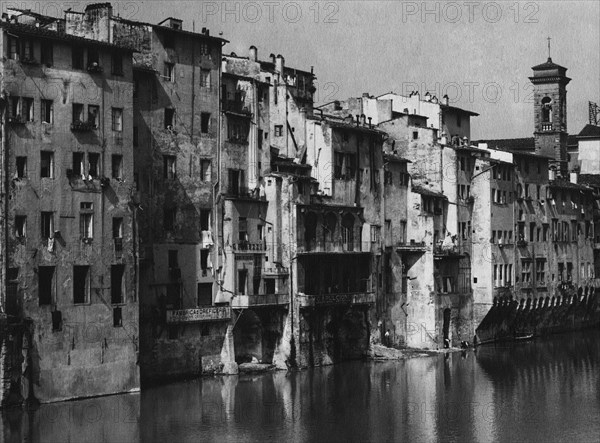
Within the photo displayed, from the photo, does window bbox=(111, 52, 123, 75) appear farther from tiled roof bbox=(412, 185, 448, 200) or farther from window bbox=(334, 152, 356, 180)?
tiled roof bbox=(412, 185, 448, 200)

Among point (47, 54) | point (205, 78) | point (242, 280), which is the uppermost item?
point (205, 78)

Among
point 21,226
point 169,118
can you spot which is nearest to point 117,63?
point 169,118

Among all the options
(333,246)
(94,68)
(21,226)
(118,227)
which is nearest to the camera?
(21,226)

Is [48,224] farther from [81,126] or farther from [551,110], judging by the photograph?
[551,110]

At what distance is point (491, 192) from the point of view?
9144cm

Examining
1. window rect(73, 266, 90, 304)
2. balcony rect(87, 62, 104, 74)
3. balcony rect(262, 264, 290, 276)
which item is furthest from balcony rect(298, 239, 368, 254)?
balcony rect(87, 62, 104, 74)

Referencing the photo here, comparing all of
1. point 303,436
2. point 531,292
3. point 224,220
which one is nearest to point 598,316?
point 531,292

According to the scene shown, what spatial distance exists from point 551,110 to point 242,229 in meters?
51.8

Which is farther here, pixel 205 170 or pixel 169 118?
pixel 205 170

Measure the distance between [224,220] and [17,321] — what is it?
714 inches

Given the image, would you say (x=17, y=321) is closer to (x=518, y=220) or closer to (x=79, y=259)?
(x=79, y=259)

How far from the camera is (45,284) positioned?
56656 mm

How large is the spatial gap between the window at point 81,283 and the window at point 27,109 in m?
7.90

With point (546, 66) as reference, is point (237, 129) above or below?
below
